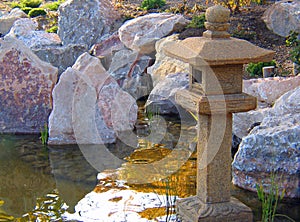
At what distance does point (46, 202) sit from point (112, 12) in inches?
363

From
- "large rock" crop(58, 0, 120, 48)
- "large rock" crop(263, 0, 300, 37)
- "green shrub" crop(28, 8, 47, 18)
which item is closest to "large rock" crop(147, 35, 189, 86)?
"large rock" crop(263, 0, 300, 37)

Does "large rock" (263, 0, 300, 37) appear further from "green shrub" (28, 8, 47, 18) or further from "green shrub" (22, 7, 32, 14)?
"green shrub" (22, 7, 32, 14)

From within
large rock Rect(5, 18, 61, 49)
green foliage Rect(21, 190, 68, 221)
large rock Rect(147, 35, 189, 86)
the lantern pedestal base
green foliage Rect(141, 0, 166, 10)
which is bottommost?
green foliage Rect(21, 190, 68, 221)

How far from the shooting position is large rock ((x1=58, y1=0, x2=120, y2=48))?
1498 cm

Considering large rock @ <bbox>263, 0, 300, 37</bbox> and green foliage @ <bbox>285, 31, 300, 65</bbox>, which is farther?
large rock @ <bbox>263, 0, 300, 37</bbox>

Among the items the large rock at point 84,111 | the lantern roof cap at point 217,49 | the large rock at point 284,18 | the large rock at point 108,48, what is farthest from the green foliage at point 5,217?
the large rock at point 284,18

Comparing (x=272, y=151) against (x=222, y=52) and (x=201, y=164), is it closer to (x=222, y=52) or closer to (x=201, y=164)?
(x=201, y=164)

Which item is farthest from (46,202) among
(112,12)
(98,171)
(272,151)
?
(112,12)

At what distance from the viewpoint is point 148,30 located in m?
13.3

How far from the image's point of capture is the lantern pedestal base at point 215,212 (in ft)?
19.7

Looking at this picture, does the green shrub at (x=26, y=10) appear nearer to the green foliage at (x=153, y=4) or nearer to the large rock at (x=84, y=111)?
the green foliage at (x=153, y=4)

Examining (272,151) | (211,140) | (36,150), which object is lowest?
(36,150)

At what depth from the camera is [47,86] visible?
991 cm

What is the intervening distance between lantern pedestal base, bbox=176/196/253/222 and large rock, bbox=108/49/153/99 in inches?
225
